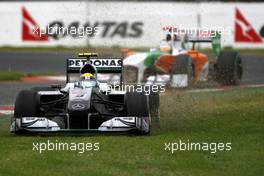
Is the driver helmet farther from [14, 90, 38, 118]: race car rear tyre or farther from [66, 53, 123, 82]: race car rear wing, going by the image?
[14, 90, 38, 118]: race car rear tyre

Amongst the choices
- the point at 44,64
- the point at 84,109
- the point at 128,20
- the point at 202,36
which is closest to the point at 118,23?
the point at 128,20

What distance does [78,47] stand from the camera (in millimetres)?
32438

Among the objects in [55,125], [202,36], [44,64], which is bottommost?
[44,64]

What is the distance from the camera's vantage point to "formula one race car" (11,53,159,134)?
11.0 m

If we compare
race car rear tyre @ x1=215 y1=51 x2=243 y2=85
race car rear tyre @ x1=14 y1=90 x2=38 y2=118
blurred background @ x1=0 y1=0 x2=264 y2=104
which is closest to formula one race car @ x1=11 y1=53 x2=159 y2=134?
race car rear tyre @ x1=14 y1=90 x2=38 y2=118

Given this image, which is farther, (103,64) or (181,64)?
(181,64)

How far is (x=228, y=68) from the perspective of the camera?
67.1 feet

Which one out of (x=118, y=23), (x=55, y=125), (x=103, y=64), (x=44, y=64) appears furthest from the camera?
(x=118, y=23)

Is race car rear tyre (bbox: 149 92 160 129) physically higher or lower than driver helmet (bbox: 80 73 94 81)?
lower

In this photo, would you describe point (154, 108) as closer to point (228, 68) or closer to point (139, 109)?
point (139, 109)
